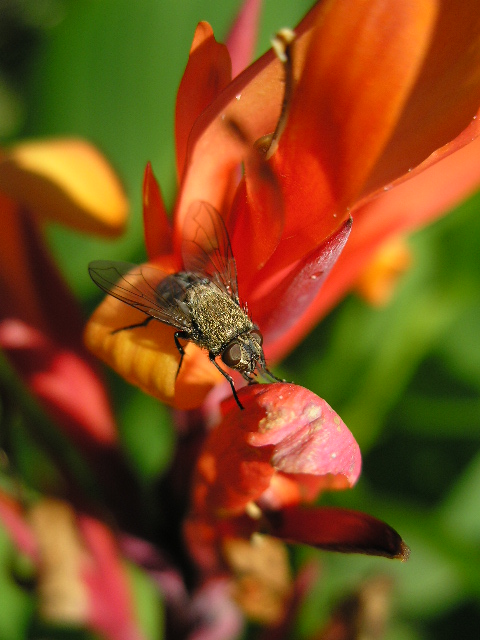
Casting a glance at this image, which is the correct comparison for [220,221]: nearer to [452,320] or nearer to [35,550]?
[35,550]

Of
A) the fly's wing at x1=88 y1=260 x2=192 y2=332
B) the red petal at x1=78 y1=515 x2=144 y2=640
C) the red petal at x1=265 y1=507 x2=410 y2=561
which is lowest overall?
the red petal at x1=78 y1=515 x2=144 y2=640

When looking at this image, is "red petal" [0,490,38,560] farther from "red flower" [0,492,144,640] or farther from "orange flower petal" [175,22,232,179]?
"orange flower petal" [175,22,232,179]

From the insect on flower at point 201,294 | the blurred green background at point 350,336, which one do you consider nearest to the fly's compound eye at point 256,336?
the insect on flower at point 201,294

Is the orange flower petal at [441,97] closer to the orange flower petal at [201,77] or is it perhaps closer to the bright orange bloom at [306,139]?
the bright orange bloom at [306,139]

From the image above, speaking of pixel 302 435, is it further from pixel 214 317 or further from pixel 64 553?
pixel 64 553

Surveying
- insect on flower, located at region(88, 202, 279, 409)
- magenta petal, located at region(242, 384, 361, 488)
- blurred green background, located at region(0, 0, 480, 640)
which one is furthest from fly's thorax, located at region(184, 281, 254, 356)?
blurred green background, located at region(0, 0, 480, 640)

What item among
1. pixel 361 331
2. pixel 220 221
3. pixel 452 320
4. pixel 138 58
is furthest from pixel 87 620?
pixel 138 58

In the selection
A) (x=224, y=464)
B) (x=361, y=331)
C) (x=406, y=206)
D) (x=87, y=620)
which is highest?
(x=406, y=206)
